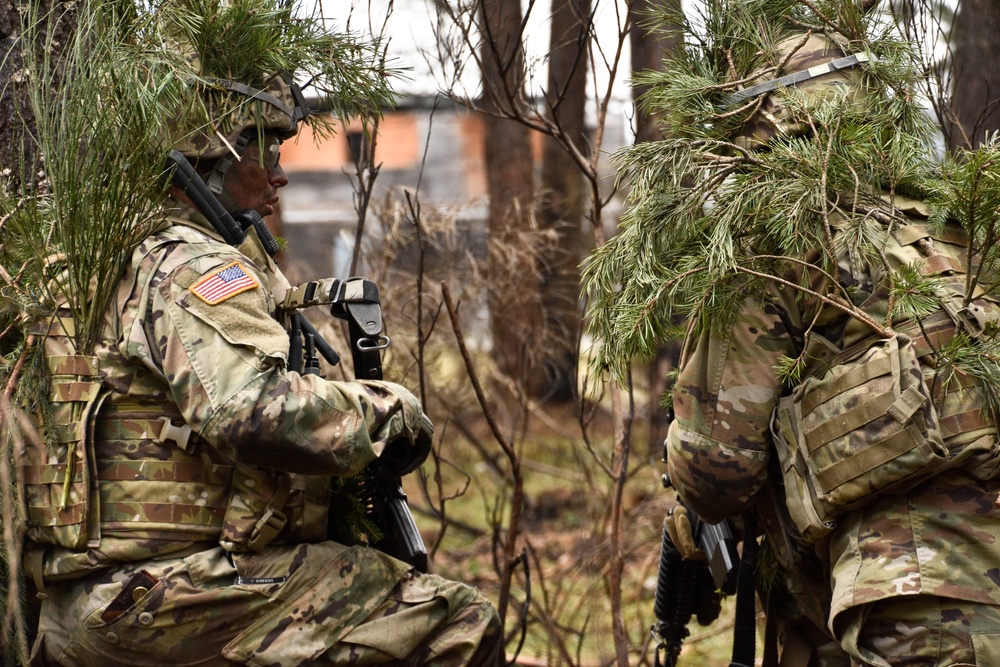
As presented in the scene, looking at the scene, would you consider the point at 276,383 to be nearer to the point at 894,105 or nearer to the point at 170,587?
the point at 170,587

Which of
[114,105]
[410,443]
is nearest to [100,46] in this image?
[114,105]

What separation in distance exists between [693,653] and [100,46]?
3.82 metres

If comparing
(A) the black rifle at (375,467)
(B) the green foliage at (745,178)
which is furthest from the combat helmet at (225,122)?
(B) the green foliage at (745,178)

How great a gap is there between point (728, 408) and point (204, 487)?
1433 millimetres

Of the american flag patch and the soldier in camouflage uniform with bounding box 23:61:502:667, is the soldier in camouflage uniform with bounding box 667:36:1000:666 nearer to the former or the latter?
the soldier in camouflage uniform with bounding box 23:61:502:667

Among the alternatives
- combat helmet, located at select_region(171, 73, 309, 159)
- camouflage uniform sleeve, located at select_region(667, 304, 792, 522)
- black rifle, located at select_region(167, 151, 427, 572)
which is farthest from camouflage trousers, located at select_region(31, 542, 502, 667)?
combat helmet, located at select_region(171, 73, 309, 159)

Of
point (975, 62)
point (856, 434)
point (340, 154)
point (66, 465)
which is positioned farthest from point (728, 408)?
point (340, 154)

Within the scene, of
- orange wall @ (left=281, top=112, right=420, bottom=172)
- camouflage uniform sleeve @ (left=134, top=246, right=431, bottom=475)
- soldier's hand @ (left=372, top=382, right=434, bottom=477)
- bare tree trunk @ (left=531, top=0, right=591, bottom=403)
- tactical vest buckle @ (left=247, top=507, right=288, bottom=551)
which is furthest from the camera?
orange wall @ (left=281, top=112, right=420, bottom=172)

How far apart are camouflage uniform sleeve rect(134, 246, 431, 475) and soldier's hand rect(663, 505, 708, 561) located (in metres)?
1.20

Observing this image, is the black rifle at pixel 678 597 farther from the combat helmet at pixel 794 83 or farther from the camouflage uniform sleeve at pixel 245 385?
the combat helmet at pixel 794 83

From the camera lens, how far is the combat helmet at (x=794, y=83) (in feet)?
8.77

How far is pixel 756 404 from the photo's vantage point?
2.68 m

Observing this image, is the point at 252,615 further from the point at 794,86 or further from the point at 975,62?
the point at 975,62

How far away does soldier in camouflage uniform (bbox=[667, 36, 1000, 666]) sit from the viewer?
2.38 metres
